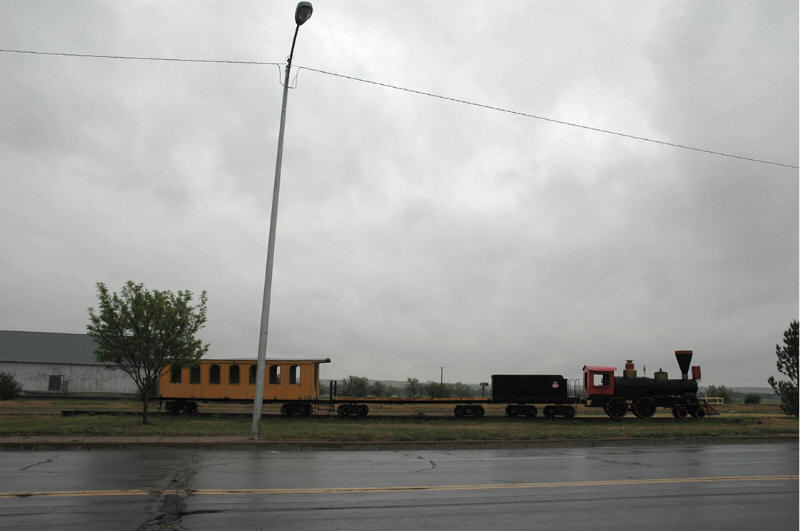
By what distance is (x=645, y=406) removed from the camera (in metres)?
30.8

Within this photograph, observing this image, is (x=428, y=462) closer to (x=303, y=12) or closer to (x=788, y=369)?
(x=303, y=12)

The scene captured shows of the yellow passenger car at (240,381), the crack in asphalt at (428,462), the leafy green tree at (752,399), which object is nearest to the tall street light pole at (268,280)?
the crack in asphalt at (428,462)

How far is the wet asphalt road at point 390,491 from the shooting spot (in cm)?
723

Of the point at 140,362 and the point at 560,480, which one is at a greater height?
the point at 140,362

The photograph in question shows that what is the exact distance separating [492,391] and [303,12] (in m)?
20.8

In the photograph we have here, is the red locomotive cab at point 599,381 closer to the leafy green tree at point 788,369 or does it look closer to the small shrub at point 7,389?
the leafy green tree at point 788,369

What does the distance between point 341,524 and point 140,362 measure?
17.8 meters

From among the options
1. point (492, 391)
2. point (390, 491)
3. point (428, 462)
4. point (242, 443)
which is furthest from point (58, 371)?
point (390, 491)

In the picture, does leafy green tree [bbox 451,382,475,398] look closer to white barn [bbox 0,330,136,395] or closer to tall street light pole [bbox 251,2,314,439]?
white barn [bbox 0,330,136,395]

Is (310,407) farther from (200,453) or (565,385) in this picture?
(200,453)

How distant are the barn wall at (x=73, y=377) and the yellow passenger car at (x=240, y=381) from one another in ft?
109

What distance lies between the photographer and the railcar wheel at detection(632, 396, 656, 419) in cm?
3059

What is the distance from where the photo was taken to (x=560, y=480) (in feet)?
34.2

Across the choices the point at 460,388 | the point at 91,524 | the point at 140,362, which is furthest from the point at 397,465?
the point at 460,388
